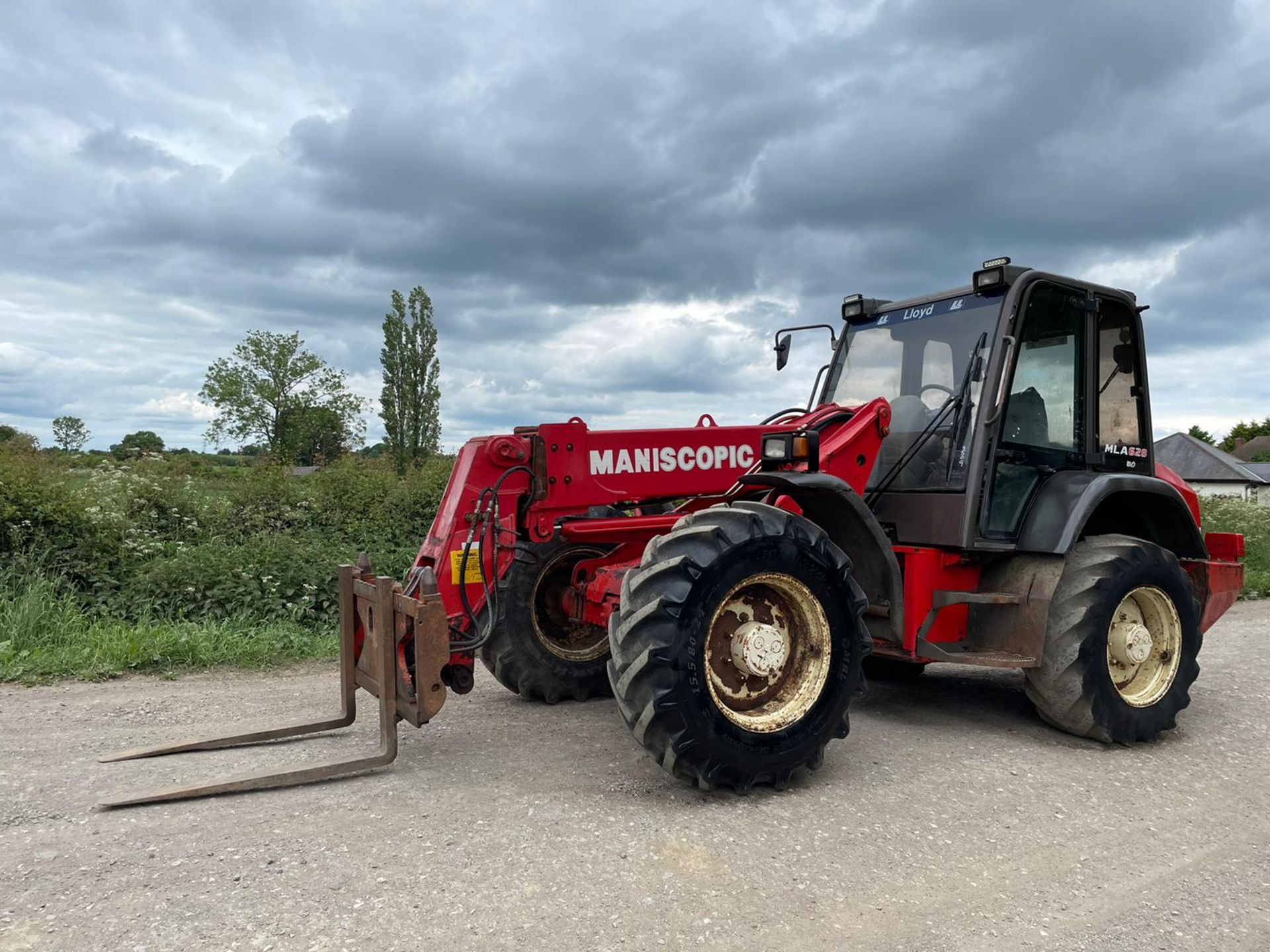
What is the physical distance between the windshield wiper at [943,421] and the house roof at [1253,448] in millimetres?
79607

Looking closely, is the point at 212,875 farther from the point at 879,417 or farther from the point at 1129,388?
the point at 1129,388

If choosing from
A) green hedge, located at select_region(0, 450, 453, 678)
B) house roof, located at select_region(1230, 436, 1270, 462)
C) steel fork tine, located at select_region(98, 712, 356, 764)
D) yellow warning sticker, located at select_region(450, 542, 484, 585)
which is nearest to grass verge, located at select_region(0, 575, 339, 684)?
green hedge, located at select_region(0, 450, 453, 678)

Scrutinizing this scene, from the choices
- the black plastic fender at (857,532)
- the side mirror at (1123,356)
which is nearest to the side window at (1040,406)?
the side mirror at (1123,356)

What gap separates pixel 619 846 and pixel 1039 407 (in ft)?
12.6

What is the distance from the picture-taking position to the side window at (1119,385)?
20.1ft

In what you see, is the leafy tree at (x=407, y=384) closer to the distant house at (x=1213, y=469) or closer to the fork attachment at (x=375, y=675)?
the fork attachment at (x=375, y=675)

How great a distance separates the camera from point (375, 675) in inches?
183

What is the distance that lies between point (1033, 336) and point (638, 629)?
3.30 meters

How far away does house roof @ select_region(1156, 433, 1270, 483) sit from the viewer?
172 feet

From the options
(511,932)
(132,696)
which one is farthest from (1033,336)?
(132,696)

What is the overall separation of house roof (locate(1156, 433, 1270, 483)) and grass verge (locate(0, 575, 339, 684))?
5302 centimetres

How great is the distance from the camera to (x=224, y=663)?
293 inches

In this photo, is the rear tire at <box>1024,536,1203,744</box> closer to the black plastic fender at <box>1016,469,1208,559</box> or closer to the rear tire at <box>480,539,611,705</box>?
the black plastic fender at <box>1016,469,1208,559</box>

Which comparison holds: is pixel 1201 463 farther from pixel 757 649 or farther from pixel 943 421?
pixel 757 649
